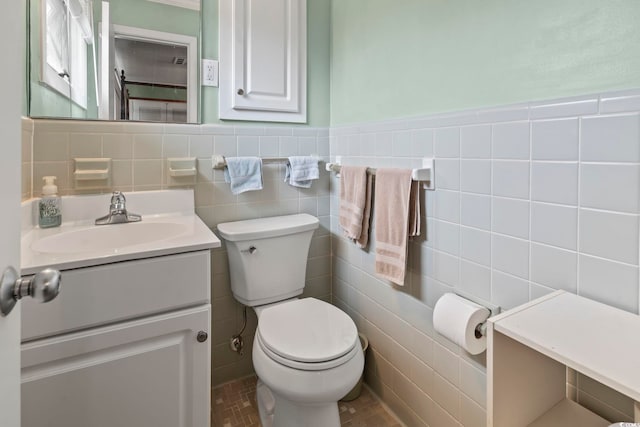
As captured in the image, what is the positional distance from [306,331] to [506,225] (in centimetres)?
77

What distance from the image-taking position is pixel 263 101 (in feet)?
5.53

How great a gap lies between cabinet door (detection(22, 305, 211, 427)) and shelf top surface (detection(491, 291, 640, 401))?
0.88m

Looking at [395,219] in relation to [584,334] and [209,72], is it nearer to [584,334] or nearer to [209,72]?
[584,334]

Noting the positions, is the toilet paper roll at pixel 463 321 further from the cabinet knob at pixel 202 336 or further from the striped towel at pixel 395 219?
the cabinet knob at pixel 202 336

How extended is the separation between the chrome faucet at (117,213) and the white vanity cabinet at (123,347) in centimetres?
45

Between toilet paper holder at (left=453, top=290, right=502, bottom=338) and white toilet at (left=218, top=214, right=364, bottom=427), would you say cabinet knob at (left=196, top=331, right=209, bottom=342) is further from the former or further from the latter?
toilet paper holder at (left=453, top=290, right=502, bottom=338)

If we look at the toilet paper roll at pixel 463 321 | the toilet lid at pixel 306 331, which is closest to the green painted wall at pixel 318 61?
the toilet lid at pixel 306 331

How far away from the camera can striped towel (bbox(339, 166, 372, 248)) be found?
1503 millimetres

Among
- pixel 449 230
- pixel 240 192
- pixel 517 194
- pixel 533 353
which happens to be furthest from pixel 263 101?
pixel 533 353

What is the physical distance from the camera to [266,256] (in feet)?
4.99

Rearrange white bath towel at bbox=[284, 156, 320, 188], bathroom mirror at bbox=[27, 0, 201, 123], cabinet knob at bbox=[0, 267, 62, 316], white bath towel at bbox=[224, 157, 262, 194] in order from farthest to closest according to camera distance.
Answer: white bath towel at bbox=[284, 156, 320, 188] < white bath towel at bbox=[224, 157, 262, 194] < bathroom mirror at bbox=[27, 0, 201, 123] < cabinet knob at bbox=[0, 267, 62, 316]

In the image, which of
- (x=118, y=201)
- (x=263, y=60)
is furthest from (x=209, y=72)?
(x=118, y=201)

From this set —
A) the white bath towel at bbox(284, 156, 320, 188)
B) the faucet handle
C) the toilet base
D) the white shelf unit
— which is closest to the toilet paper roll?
the white shelf unit

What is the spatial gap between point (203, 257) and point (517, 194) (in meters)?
0.94
